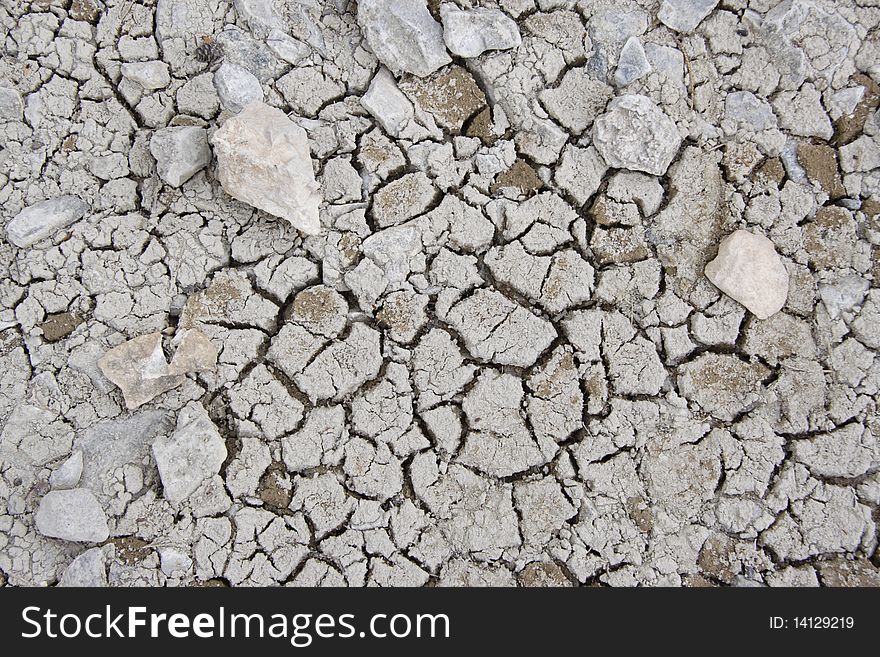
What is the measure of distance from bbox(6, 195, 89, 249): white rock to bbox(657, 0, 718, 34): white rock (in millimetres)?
→ 2128

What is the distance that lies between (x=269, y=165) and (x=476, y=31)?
84cm

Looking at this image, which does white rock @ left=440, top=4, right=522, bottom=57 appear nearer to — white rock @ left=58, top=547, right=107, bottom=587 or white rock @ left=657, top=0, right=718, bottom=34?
white rock @ left=657, top=0, right=718, bottom=34

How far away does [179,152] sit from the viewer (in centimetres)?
226

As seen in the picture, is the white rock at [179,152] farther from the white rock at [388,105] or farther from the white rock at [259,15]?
the white rock at [388,105]

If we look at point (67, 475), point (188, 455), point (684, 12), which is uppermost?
point (684, 12)

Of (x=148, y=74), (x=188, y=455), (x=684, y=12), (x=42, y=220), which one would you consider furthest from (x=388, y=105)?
(x=188, y=455)

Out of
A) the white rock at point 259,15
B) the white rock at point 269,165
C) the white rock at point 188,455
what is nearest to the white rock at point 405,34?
the white rock at point 259,15

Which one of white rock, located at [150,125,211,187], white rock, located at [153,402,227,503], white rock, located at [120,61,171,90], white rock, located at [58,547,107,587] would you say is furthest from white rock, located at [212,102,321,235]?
white rock, located at [58,547,107,587]

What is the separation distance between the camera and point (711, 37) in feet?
7.82

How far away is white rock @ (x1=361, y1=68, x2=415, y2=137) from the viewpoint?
7.66ft

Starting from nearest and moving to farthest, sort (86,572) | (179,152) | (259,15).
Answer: (86,572) → (179,152) → (259,15)

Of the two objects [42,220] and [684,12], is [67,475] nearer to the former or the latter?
[42,220]

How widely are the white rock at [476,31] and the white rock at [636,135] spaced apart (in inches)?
16.7

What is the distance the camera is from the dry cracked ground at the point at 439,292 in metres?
2.20
